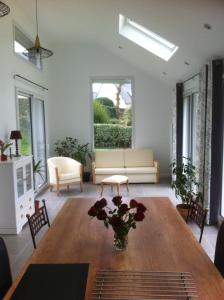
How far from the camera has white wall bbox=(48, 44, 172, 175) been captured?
7.17 m

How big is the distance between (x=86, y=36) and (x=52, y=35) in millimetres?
814

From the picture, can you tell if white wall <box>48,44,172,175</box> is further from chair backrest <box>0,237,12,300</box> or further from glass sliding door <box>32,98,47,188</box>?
chair backrest <box>0,237,12,300</box>

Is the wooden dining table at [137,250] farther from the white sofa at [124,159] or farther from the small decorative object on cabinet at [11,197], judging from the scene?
the white sofa at [124,159]

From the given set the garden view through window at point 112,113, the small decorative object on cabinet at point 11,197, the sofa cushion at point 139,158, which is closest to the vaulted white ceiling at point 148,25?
the garden view through window at point 112,113

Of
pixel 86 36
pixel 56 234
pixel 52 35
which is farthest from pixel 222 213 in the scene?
pixel 52 35

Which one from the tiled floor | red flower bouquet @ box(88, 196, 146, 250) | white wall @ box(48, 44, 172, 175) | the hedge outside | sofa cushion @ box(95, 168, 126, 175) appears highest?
white wall @ box(48, 44, 172, 175)

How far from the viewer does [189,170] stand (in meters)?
4.31

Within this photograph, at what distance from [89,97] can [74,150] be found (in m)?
1.49

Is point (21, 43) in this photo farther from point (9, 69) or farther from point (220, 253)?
point (220, 253)

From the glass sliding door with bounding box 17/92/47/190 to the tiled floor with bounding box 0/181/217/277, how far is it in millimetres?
679

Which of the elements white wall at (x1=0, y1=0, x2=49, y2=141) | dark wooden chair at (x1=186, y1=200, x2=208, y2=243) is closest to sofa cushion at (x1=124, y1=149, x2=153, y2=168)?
white wall at (x1=0, y1=0, x2=49, y2=141)

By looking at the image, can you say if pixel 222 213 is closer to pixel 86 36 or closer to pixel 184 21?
pixel 184 21

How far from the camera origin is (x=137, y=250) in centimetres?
164

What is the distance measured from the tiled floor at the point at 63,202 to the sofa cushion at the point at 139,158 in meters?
0.66
